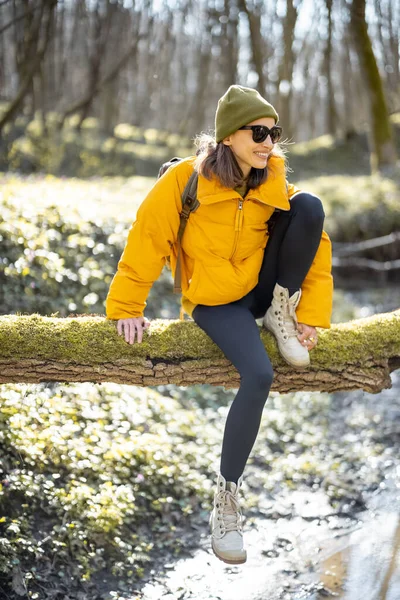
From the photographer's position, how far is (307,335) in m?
3.27

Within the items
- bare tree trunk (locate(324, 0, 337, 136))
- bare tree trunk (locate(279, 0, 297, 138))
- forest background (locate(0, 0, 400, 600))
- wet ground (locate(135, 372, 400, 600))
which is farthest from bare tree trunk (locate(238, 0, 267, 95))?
wet ground (locate(135, 372, 400, 600))

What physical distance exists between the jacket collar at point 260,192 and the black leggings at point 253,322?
10 cm

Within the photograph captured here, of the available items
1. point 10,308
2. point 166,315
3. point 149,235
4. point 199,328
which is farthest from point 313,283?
point 166,315

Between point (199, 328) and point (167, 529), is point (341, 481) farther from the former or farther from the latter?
point (199, 328)

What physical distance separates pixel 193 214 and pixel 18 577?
6.97 feet

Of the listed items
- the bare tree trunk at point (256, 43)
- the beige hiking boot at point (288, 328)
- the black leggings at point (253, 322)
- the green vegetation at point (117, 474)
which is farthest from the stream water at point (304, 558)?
the bare tree trunk at point (256, 43)

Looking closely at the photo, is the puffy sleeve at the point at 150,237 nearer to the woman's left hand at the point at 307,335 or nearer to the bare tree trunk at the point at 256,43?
the woman's left hand at the point at 307,335

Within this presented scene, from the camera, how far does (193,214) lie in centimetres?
313

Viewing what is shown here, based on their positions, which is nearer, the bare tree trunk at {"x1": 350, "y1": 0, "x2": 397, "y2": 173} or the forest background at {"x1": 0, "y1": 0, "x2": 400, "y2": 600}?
the forest background at {"x1": 0, "y1": 0, "x2": 400, "y2": 600}

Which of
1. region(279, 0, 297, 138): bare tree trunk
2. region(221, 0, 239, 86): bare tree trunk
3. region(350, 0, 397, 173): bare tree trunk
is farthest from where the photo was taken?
region(221, 0, 239, 86): bare tree trunk

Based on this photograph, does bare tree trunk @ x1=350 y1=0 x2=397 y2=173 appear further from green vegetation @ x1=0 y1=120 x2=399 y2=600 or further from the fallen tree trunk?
the fallen tree trunk

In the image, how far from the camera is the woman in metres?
2.97

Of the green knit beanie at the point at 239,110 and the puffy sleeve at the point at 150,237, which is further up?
the green knit beanie at the point at 239,110

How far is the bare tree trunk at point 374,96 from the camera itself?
12.8m
